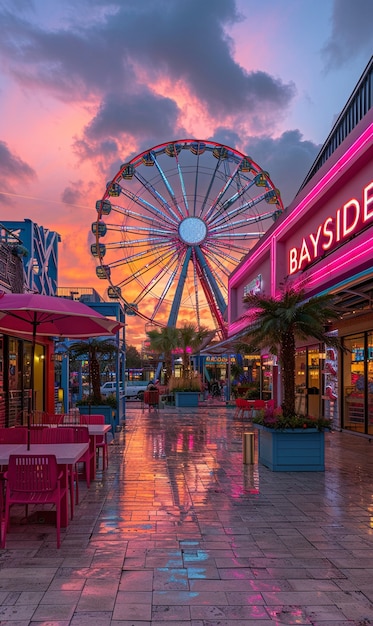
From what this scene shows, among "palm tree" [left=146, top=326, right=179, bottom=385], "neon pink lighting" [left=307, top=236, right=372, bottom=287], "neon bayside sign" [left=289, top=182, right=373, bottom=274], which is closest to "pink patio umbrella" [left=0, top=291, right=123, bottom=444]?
"neon pink lighting" [left=307, top=236, right=372, bottom=287]

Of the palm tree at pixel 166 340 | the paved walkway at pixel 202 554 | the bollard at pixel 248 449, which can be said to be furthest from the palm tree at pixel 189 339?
the paved walkway at pixel 202 554

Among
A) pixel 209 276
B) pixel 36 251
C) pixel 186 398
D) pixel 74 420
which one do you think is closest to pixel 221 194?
pixel 209 276

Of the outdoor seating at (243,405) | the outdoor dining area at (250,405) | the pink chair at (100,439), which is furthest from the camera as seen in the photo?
the outdoor seating at (243,405)

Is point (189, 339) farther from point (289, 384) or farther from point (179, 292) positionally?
point (289, 384)

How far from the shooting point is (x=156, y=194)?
92.5 feet

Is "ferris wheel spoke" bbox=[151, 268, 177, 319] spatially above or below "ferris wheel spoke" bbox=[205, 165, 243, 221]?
below

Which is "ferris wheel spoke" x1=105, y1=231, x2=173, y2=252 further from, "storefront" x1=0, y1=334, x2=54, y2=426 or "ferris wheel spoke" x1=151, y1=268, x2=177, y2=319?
"storefront" x1=0, y1=334, x2=54, y2=426

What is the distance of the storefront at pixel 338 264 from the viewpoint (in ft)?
28.9

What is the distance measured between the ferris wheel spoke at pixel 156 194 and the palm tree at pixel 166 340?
6.11 meters

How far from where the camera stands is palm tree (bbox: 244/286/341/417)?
8.27 meters

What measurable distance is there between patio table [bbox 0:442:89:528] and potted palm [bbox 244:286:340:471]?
3344mm

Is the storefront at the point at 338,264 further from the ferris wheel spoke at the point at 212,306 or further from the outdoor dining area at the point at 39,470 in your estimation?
the ferris wheel spoke at the point at 212,306

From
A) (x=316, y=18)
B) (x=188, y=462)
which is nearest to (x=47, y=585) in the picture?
(x=188, y=462)

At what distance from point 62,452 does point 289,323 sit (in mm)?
4362
